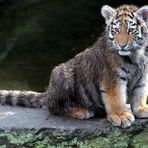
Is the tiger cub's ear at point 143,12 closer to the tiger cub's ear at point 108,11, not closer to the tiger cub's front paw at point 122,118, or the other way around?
the tiger cub's ear at point 108,11

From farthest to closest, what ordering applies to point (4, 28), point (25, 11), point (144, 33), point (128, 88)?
point (25, 11) → point (4, 28) → point (128, 88) → point (144, 33)

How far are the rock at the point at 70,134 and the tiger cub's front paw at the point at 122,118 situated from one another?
0.06 m

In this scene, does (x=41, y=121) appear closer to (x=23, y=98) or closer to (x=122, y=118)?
(x=23, y=98)

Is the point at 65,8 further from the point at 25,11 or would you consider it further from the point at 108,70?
the point at 108,70

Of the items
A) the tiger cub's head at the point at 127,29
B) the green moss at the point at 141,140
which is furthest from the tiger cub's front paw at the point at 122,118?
the tiger cub's head at the point at 127,29

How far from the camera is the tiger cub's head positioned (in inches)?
218

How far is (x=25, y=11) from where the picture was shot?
50.2ft

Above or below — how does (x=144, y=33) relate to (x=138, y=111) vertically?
above

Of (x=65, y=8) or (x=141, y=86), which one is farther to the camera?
(x=65, y=8)

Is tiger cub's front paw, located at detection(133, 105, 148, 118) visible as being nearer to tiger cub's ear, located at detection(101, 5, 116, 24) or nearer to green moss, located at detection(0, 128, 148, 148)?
green moss, located at detection(0, 128, 148, 148)

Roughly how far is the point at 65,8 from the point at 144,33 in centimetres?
1009

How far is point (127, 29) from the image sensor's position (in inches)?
220

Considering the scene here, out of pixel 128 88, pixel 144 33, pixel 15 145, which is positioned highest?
pixel 144 33

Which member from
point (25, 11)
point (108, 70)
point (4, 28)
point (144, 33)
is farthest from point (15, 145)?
point (25, 11)
